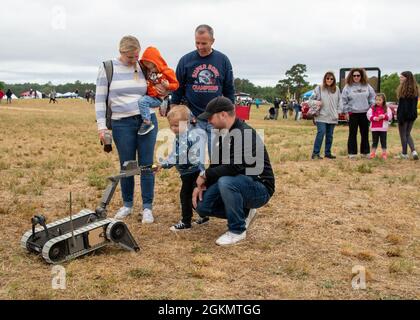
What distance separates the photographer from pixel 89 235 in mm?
4590

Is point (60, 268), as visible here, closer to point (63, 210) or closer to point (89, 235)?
point (89, 235)

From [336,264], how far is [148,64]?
2.85 meters

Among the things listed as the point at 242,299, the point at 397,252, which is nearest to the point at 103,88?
the point at 242,299

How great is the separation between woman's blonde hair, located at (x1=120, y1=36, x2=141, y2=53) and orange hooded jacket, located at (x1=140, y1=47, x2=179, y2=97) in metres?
0.23

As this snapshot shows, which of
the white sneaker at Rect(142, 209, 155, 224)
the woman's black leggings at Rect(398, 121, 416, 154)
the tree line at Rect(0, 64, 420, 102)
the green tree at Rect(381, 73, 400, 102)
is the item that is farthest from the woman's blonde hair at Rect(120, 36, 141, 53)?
the green tree at Rect(381, 73, 400, 102)

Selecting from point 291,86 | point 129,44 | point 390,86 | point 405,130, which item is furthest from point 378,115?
point 291,86

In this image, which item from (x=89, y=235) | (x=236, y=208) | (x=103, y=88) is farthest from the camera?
(x=103, y=88)

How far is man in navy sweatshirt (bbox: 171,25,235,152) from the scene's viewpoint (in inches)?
227

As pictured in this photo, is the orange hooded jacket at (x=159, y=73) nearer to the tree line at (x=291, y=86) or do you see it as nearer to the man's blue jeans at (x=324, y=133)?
the man's blue jeans at (x=324, y=133)

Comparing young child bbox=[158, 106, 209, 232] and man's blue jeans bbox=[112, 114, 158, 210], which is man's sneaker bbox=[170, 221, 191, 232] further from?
young child bbox=[158, 106, 209, 232]

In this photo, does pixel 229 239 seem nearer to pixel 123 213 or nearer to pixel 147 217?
pixel 147 217

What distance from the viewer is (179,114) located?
5281mm

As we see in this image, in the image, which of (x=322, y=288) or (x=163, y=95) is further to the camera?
(x=163, y=95)

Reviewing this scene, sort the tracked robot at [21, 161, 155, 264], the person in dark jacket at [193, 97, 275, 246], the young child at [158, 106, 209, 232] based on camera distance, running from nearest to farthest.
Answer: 1. the tracked robot at [21, 161, 155, 264]
2. the person in dark jacket at [193, 97, 275, 246]
3. the young child at [158, 106, 209, 232]
